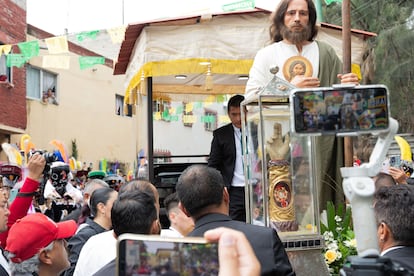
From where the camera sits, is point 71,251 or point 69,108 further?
point 69,108

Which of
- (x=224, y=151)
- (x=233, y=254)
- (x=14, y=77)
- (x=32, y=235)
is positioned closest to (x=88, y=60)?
(x=14, y=77)

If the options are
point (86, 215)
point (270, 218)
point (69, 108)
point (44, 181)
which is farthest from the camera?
point (69, 108)

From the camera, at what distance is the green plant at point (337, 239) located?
3939mm

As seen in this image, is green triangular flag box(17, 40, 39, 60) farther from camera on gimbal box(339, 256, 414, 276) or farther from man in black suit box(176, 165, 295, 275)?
camera on gimbal box(339, 256, 414, 276)

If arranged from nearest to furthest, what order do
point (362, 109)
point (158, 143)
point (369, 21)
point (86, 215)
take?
1. point (362, 109)
2. point (86, 215)
3. point (158, 143)
4. point (369, 21)

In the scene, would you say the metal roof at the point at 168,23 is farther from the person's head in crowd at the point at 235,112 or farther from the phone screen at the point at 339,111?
the phone screen at the point at 339,111

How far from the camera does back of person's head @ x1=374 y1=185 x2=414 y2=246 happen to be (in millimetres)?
2637

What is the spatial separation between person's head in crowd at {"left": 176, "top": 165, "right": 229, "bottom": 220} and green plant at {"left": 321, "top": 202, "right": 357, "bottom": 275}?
1.23m

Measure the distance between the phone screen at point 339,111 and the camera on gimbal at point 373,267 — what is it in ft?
1.28

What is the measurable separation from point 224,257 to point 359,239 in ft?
1.23

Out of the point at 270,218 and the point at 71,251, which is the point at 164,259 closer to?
the point at 270,218

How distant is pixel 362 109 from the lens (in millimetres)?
1708

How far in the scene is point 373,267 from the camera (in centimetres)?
139

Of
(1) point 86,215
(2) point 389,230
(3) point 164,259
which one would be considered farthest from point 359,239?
(1) point 86,215
